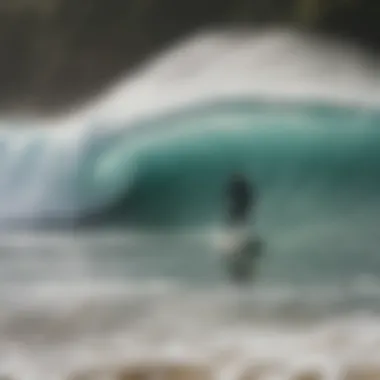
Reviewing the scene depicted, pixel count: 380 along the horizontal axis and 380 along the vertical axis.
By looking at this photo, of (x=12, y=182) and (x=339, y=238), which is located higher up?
(x=12, y=182)

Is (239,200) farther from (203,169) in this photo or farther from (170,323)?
(170,323)

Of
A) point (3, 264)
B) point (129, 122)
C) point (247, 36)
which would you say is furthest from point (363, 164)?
point (3, 264)

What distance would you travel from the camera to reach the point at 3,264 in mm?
1069

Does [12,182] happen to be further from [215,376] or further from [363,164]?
[363,164]

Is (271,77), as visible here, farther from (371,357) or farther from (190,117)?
(371,357)

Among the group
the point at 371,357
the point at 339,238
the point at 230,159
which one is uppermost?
the point at 230,159

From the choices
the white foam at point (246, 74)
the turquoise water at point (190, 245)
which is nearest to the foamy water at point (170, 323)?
the turquoise water at point (190, 245)

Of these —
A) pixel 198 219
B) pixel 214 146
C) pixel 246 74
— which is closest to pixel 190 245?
pixel 198 219

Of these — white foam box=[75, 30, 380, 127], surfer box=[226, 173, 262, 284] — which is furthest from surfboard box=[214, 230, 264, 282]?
white foam box=[75, 30, 380, 127]

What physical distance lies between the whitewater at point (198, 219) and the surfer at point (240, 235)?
2 cm

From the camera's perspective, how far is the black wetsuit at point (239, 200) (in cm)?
108

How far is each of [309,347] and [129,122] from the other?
0.45m

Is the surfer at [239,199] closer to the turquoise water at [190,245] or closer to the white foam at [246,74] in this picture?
the turquoise water at [190,245]

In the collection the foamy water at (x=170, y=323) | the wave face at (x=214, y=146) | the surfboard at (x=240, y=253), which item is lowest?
the foamy water at (x=170, y=323)
